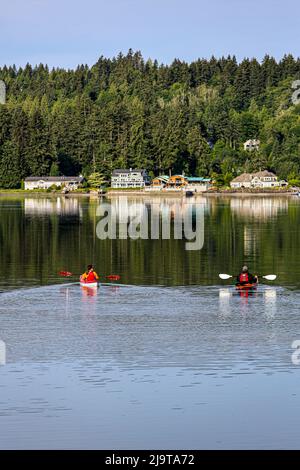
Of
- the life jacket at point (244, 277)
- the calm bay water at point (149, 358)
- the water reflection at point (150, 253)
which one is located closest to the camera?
the calm bay water at point (149, 358)

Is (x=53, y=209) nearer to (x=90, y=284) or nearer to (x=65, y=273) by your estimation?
(x=65, y=273)

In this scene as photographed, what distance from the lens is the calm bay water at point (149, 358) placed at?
2092cm

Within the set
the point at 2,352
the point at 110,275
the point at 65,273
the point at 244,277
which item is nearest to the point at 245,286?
the point at 244,277

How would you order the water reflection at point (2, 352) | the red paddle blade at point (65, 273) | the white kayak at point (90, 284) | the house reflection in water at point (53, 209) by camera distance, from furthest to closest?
the house reflection in water at point (53, 209) < the red paddle blade at point (65, 273) < the white kayak at point (90, 284) < the water reflection at point (2, 352)

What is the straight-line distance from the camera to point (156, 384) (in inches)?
957

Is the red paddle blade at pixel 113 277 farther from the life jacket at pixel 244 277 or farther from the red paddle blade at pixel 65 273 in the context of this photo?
the life jacket at pixel 244 277

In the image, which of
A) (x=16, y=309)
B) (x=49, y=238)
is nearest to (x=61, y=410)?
(x=16, y=309)

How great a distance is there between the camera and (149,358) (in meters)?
27.2

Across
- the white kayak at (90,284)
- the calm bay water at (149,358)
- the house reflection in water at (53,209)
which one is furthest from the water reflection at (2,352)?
the house reflection in water at (53,209)

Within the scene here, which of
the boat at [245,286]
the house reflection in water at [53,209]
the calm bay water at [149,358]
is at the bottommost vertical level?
the calm bay water at [149,358]

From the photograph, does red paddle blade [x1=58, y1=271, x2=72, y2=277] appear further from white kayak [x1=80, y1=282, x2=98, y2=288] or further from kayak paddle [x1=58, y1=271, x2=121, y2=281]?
white kayak [x1=80, y1=282, x2=98, y2=288]

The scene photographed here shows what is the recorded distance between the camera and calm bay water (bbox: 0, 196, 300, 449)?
2092 cm

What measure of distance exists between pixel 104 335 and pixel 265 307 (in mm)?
8530
